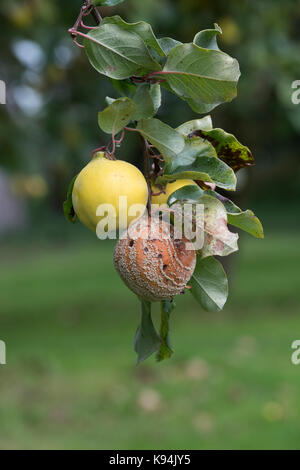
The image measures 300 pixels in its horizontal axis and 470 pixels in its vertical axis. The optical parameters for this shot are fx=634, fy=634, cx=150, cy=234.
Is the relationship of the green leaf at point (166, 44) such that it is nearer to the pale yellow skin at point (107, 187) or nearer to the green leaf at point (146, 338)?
the pale yellow skin at point (107, 187)

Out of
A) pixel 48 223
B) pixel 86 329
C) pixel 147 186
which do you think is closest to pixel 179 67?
pixel 147 186

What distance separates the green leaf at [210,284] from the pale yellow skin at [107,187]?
0.11 meters

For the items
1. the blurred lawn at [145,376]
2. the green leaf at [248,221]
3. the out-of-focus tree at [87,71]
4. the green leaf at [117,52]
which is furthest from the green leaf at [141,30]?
→ the blurred lawn at [145,376]

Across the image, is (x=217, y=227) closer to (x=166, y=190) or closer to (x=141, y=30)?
(x=166, y=190)

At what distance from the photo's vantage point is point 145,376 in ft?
12.7

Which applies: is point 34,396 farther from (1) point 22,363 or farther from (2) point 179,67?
(2) point 179,67

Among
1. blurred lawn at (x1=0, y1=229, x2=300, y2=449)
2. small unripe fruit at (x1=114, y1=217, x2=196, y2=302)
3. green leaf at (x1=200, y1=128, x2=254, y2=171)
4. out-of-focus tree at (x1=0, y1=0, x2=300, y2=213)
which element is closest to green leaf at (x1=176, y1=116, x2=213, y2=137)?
green leaf at (x1=200, y1=128, x2=254, y2=171)

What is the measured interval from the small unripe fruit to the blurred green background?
2.22 metres

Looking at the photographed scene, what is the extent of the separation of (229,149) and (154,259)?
0.16m

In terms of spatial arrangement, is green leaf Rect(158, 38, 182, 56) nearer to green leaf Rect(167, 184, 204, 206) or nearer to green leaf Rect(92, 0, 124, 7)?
green leaf Rect(92, 0, 124, 7)

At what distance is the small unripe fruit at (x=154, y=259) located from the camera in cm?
67

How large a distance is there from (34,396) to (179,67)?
325cm

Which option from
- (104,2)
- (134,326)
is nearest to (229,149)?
(104,2)

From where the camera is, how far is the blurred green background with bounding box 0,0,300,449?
310 cm
